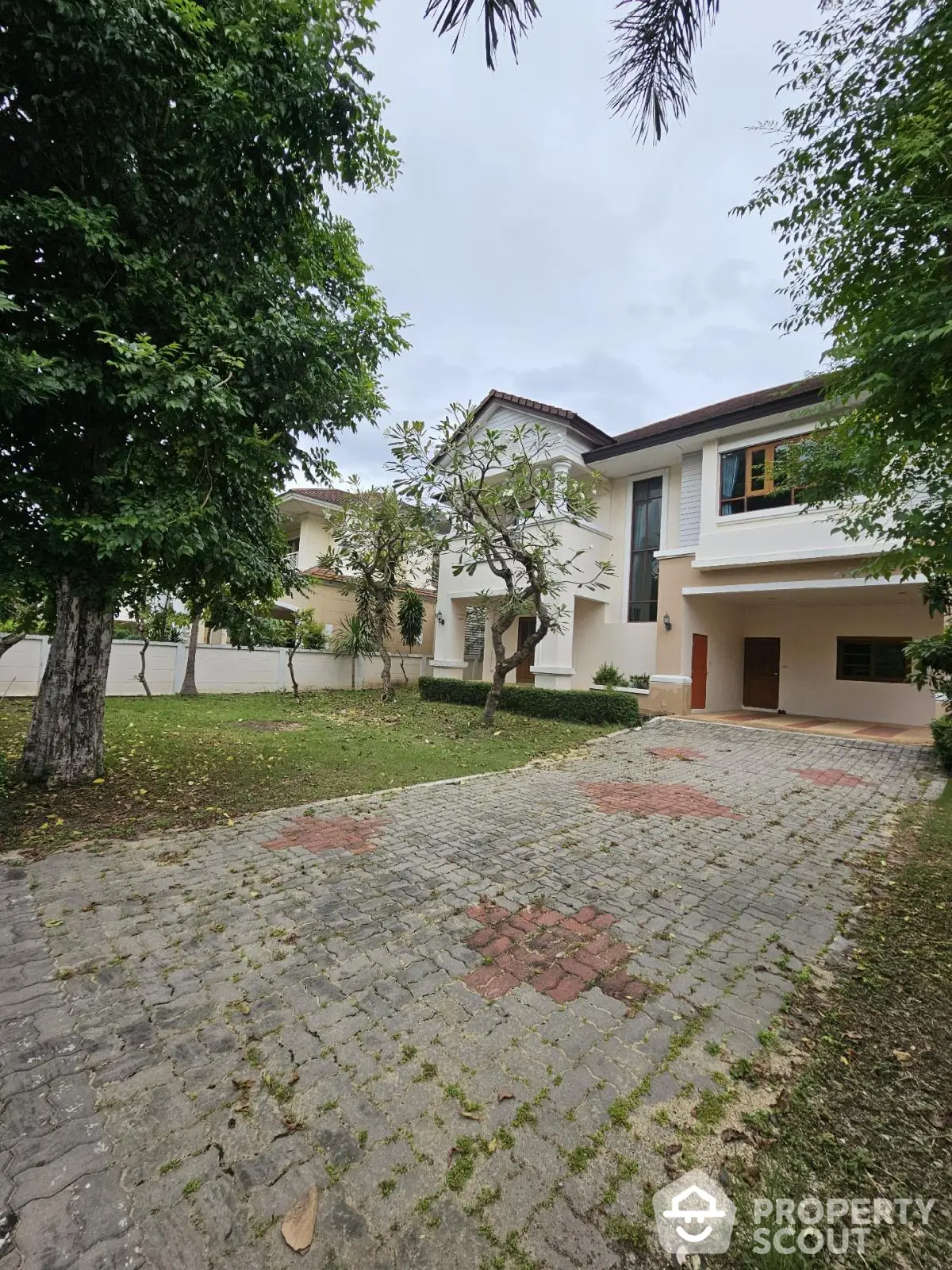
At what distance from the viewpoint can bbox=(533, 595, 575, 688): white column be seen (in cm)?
1421

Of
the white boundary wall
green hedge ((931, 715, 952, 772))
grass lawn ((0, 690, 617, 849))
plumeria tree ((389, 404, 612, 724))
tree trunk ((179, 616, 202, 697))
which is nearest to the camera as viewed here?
grass lawn ((0, 690, 617, 849))

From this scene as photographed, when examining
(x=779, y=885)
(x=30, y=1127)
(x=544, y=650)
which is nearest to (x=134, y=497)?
(x=30, y=1127)

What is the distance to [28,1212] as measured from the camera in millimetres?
1602

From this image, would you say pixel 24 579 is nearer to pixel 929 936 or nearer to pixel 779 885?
pixel 779 885

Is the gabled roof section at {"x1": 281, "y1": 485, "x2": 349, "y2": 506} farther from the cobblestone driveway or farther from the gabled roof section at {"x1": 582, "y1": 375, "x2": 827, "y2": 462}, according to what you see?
the cobblestone driveway

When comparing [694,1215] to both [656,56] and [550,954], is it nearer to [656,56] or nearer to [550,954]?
[550,954]

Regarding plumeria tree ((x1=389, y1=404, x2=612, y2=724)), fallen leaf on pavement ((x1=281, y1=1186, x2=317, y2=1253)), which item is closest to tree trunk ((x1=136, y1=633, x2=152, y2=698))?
plumeria tree ((x1=389, y1=404, x2=612, y2=724))

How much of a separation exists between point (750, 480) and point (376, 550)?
9491 millimetres

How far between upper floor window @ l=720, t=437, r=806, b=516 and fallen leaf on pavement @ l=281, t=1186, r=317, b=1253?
43.4 feet

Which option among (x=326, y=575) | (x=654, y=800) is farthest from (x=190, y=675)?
(x=654, y=800)

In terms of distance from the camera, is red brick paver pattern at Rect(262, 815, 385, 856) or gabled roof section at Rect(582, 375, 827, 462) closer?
red brick paver pattern at Rect(262, 815, 385, 856)

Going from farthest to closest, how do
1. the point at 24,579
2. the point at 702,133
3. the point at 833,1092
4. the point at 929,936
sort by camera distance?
the point at 24,579
the point at 929,936
the point at 702,133
the point at 833,1092

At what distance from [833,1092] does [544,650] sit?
40.9 ft

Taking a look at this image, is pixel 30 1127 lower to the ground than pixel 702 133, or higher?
lower
